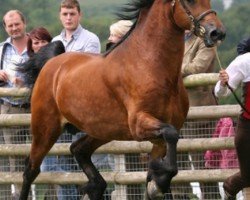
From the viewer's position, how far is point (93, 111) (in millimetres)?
9766

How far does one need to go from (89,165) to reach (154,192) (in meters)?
1.81

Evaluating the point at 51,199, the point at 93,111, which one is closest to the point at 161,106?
the point at 93,111

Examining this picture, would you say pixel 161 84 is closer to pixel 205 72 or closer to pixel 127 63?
pixel 127 63

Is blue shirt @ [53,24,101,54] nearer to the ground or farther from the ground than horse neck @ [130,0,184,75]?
farther from the ground

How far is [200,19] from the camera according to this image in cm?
864

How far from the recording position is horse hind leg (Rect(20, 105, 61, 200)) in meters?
10.5

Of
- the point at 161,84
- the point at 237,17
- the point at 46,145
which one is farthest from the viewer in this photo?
the point at 237,17

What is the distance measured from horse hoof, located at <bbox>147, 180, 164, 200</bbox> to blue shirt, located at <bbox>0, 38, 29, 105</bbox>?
103 inches

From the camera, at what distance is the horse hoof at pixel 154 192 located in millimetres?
8859

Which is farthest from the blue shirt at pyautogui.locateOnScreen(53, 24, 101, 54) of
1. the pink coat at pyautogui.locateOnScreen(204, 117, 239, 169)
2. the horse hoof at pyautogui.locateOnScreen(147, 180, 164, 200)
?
the horse hoof at pyautogui.locateOnScreen(147, 180, 164, 200)

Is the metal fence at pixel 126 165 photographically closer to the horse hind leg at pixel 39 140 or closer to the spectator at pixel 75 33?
the horse hind leg at pixel 39 140

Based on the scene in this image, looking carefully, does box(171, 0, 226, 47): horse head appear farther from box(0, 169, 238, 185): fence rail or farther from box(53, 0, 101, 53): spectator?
A: box(53, 0, 101, 53): spectator

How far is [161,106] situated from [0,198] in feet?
10.4

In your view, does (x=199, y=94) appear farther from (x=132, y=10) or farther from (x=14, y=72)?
(x=14, y=72)
